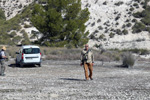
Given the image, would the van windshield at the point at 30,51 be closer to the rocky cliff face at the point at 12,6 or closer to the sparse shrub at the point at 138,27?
the sparse shrub at the point at 138,27

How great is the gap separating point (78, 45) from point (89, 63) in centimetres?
3100

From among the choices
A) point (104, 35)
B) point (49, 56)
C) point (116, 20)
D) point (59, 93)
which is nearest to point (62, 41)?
→ point (49, 56)

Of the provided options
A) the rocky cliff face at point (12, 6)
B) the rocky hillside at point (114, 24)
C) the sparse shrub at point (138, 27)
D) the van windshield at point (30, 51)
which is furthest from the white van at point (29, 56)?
the rocky cliff face at point (12, 6)

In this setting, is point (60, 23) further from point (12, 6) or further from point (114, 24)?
point (12, 6)

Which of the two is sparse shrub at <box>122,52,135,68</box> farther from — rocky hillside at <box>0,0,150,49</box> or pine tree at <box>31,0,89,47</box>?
rocky hillside at <box>0,0,150,49</box>

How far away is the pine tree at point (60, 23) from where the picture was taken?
1813 inches

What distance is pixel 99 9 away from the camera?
69.3 m

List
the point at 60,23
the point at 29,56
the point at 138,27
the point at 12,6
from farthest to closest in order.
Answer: the point at 12,6 < the point at 138,27 < the point at 60,23 < the point at 29,56

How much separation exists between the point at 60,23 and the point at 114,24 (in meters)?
19.9

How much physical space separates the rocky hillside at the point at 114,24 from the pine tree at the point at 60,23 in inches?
318

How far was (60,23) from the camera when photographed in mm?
46219

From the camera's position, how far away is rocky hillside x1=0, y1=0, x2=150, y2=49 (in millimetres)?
55994

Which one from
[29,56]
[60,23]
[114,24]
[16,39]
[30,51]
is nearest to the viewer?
[29,56]

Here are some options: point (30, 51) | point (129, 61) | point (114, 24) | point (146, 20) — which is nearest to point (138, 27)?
point (146, 20)
